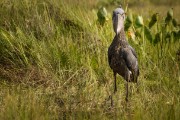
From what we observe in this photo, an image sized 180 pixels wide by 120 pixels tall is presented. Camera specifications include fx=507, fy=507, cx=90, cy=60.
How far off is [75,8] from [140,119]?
2.75 metres

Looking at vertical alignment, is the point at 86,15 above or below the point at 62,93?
above

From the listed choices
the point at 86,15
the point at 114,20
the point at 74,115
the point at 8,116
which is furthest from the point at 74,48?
the point at 8,116

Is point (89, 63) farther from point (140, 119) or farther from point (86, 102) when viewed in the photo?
point (140, 119)

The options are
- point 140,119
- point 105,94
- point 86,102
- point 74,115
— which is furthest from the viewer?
point 105,94

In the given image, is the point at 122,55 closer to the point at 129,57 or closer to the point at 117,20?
the point at 129,57

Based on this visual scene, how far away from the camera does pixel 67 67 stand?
5168 mm

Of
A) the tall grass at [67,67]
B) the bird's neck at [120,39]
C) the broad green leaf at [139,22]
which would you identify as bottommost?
the tall grass at [67,67]

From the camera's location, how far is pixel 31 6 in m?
5.82

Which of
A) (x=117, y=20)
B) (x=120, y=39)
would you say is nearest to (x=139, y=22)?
(x=120, y=39)

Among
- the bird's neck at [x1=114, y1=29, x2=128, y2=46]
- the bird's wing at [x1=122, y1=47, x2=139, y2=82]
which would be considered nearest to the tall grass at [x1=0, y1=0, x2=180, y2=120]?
the bird's wing at [x1=122, y1=47, x2=139, y2=82]

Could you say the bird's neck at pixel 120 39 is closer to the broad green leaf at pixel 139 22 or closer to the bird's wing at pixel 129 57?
the bird's wing at pixel 129 57

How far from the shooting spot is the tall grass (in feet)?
13.0

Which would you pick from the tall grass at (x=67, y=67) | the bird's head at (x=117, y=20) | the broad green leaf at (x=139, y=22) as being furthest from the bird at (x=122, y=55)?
the broad green leaf at (x=139, y=22)

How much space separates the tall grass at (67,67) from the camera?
397 cm
